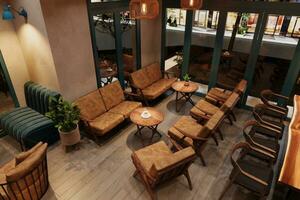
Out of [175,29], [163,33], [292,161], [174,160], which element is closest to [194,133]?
[174,160]

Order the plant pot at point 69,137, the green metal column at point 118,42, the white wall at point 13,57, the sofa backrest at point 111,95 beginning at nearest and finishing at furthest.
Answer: the plant pot at point 69,137
the white wall at point 13,57
the sofa backrest at point 111,95
the green metal column at point 118,42

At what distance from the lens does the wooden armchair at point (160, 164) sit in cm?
269

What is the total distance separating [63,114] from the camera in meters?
3.79

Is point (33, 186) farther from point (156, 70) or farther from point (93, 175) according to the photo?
point (156, 70)

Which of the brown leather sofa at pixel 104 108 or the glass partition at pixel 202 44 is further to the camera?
the glass partition at pixel 202 44

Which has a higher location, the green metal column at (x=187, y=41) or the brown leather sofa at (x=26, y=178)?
the green metal column at (x=187, y=41)

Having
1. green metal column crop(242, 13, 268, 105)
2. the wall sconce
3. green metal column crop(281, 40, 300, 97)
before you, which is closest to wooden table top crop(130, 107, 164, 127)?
green metal column crop(242, 13, 268, 105)

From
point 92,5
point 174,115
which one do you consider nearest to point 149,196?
point 174,115

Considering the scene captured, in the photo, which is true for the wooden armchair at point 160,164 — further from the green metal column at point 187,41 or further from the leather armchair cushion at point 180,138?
the green metal column at point 187,41

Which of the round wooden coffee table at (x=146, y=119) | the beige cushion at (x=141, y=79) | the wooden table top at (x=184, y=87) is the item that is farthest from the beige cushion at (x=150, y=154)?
the beige cushion at (x=141, y=79)

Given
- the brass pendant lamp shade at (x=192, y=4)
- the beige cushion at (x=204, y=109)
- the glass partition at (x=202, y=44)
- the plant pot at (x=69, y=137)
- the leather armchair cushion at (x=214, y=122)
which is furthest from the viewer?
the glass partition at (x=202, y=44)

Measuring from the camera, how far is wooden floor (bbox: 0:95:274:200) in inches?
129

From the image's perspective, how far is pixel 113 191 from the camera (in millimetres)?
3326

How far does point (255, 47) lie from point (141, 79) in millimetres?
2973
